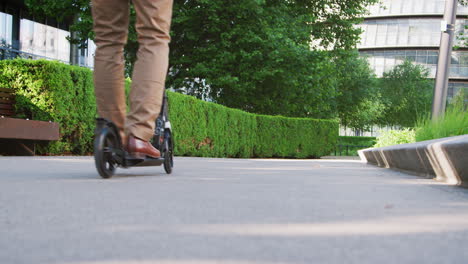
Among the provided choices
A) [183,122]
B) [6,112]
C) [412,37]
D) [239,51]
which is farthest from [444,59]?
[412,37]

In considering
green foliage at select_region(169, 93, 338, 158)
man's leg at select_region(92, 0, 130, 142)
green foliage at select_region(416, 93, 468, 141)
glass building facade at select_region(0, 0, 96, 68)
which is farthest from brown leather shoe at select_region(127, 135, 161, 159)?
glass building facade at select_region(0, 0, 96, 68)

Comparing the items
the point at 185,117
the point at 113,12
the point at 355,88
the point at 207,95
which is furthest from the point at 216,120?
the point at 355,88

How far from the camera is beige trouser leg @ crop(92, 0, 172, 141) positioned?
4230mm

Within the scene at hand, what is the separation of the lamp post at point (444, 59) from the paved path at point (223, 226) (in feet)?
24.2

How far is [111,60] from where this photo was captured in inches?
174

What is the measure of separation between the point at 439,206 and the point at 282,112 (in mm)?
22739

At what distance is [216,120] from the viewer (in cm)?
1792

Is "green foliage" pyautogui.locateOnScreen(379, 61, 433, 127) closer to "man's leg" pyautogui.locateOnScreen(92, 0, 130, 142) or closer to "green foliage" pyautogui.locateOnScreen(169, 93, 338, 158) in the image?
"green foliage" pyautogui.locateOnScreen(169, 93, 338, 158)

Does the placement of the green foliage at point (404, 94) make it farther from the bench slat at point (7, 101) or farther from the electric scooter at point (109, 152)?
the electric scooter at point (109, 152)

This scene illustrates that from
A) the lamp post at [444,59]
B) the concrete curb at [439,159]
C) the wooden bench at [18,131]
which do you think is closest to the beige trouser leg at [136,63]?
the concrete curb at [439,159]

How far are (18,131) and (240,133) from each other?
41.5ft

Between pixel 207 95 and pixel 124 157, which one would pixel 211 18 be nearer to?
pixel 207 95

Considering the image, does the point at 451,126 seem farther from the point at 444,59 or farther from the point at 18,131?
the point at 18,131

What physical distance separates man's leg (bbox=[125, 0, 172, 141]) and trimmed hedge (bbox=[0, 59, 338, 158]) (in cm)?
608
